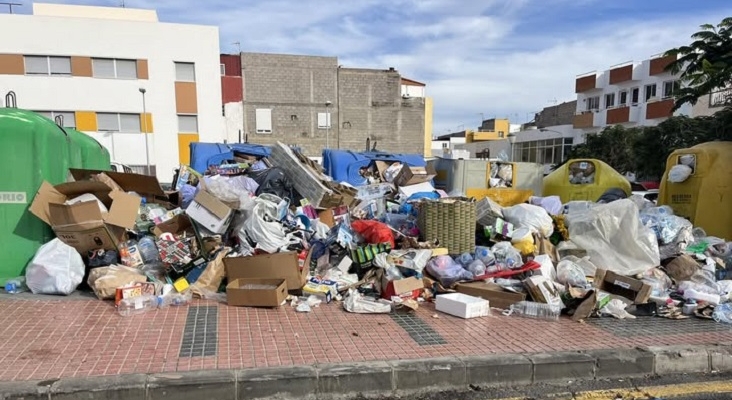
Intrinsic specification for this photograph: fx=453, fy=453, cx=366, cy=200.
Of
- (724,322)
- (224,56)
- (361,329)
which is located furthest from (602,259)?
(224,56)

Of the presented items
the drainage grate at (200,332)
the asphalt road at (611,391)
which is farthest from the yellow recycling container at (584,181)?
the drainage grate at (200,332)

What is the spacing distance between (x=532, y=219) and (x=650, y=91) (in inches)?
1135

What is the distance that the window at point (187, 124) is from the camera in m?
22.3

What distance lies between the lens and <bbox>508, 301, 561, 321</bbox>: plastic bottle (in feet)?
13.8

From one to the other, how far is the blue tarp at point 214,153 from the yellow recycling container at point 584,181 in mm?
5759

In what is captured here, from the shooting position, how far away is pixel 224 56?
34438 millimetres

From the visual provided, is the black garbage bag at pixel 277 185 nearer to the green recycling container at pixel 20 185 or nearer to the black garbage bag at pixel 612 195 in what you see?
the green recycling container at pixel 20 185

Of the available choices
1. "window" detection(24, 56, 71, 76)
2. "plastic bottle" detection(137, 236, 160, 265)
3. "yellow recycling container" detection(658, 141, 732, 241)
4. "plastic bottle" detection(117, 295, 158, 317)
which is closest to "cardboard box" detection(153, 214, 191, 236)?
"plastic bottle" detection(137, 236, 160, 265)

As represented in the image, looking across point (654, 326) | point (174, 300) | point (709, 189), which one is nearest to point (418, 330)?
point (654, 326)

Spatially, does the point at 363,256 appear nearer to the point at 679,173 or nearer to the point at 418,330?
the point at 418,330

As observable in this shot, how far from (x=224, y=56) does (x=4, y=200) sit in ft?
107

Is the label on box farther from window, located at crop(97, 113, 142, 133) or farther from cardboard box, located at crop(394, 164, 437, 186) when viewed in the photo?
window, located at crop(97, 113, 142, 133)

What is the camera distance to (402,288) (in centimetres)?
452

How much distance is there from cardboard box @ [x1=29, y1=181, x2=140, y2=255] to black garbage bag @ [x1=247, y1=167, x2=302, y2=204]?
2158mm
